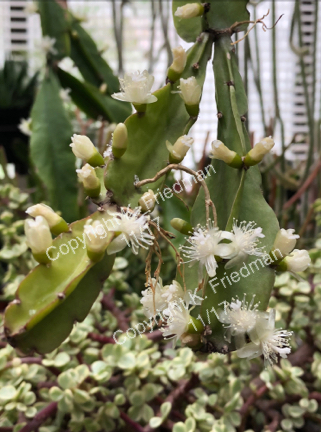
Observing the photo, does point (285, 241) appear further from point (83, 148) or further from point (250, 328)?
point (83, 148)

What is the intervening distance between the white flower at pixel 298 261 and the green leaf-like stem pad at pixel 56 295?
0.15 meters

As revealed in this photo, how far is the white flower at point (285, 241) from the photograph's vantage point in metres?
0.30

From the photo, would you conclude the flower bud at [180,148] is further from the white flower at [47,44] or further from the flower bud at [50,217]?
the white flower at [47,44]

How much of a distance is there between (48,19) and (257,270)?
→ 670 millimetres

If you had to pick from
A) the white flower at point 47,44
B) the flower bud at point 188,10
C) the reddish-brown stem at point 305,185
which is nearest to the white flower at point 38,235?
the flower bud at point 188,10

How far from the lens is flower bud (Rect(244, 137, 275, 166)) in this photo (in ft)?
1.03

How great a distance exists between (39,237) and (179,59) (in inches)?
8.2

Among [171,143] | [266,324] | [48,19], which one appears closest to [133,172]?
[171,143]

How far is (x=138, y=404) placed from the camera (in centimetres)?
47

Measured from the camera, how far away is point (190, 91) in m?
0.34

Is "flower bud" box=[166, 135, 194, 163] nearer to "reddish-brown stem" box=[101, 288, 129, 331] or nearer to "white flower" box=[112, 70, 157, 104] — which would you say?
"white flower" box=[112, 70, 157, 104]

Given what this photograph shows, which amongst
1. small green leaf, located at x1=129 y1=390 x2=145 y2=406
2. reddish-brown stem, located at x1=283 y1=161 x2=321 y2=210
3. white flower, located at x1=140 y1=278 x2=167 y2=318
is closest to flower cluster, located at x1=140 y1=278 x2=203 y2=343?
white flower, located at x1=140 y1=278 x2=167 y2=318

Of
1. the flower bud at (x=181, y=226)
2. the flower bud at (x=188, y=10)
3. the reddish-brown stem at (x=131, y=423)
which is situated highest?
the flower bud at (x=188, y=10)

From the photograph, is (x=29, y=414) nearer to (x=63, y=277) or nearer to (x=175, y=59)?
(x=63, y=277)
